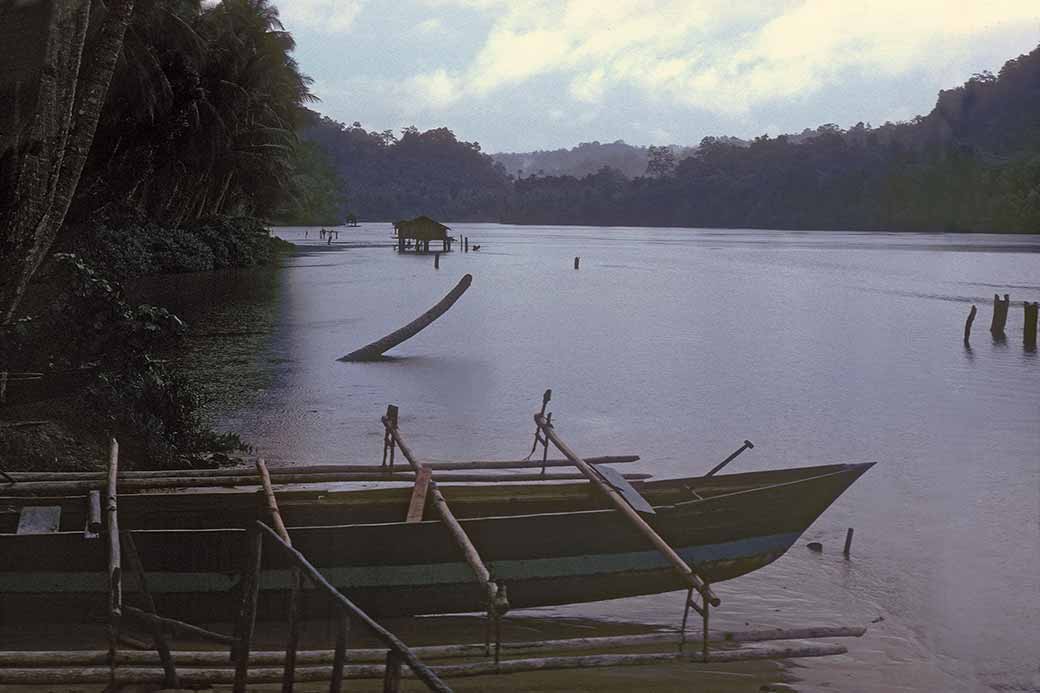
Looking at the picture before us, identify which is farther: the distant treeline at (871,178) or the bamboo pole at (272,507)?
the distant treeline at (871,178)

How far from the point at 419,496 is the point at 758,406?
13908 mm

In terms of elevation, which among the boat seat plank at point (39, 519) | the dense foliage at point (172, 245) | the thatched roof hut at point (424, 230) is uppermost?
the thatched roof hut at point (424, 230)

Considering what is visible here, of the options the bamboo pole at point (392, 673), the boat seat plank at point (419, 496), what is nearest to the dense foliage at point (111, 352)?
the boat seat plank at point (419, 496)

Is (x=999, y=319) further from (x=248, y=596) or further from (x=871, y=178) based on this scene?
(x=871, y=178)

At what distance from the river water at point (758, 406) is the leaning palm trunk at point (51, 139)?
14.1 ft

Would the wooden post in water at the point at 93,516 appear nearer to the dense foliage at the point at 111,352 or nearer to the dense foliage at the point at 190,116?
the dense foliage at the point at 111,352

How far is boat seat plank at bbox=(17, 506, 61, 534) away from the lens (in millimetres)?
7785

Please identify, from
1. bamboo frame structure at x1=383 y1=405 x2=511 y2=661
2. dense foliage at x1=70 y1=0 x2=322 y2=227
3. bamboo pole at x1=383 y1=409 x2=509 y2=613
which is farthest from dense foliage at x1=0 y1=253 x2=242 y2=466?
dense foliage at x1=70 y1=0 x2=322 y2=227

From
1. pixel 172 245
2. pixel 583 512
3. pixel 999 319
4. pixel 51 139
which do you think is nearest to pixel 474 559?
pixel 583 512

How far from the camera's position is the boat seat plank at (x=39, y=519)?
7.79 meters

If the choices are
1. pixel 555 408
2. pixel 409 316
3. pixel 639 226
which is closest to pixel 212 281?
pixel 409 316

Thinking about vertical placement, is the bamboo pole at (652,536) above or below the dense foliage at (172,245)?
below

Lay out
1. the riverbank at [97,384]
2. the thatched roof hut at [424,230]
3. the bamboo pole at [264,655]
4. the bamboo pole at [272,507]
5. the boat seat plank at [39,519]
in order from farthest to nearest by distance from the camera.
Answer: the thatched roof hut at [424,230] < the riverbank at [97,384] < the boat seat plank at [39,519] < the bamboo pole at [272,507] < the bamboo pole at [264,655]

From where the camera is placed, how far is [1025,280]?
203 feet
